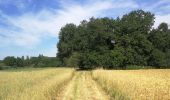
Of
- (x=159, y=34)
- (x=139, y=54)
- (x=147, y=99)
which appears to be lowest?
(x=147, y=99)

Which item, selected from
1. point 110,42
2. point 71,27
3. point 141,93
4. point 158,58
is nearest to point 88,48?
point 110,42

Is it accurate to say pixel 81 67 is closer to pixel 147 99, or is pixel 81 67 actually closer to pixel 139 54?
pixel 139 54

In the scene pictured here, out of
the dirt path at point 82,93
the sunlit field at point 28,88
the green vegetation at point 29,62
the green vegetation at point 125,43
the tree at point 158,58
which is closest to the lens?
the sunlit field at point 28,88

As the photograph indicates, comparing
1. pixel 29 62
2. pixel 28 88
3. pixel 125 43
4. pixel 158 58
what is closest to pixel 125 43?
pixel 125 43

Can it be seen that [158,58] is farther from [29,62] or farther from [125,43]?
[29,62]

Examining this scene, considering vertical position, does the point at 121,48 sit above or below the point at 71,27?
below

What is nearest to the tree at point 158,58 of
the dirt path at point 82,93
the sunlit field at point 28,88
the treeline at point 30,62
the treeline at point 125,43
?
the treeline at point 125,43

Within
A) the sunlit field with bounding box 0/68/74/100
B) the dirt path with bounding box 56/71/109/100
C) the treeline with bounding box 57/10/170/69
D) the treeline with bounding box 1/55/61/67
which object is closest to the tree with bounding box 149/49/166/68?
the treeline with bounding box 57/10/170/69

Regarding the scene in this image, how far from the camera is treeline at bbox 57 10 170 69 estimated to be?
8175 centimetres

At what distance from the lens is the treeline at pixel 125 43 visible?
→ 8175cm

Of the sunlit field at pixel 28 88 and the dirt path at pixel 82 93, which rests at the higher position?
the sunlit field at pixel 28 88

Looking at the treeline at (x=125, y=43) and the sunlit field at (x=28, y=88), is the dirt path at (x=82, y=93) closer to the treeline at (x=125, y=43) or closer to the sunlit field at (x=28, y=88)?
the sunlit field at (x=28, y=88)

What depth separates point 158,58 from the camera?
3273 inches

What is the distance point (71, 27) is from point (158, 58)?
46.1m
